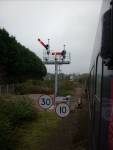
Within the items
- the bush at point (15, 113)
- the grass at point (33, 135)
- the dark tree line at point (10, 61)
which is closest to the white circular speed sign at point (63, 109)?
the grass at point (33, 135)

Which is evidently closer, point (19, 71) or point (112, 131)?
point (112, 131)

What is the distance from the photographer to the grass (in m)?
15.6

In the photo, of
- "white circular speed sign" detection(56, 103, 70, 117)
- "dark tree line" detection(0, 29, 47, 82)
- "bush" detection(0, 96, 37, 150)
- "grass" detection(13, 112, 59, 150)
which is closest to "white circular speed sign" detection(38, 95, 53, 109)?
"grass" detection(13, 112, 59, 150)

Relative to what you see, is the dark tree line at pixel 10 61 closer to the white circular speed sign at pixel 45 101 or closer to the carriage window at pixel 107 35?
the white circular speed sign at pixel 45 101

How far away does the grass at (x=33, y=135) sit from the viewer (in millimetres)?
15609

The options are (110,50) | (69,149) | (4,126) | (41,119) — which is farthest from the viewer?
(41,119)

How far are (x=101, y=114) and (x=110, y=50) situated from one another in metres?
1.53

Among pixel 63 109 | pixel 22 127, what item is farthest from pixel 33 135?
pixel 22 127

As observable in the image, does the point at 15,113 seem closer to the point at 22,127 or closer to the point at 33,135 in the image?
the point at 22,127

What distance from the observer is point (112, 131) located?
14.5ft

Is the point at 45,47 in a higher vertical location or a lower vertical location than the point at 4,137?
higher

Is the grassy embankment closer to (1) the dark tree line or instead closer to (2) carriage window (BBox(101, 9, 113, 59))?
(2) carriage window (BBox(101, 9, 113, 59))

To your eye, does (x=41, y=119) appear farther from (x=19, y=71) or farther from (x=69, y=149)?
(x=19, y=71)

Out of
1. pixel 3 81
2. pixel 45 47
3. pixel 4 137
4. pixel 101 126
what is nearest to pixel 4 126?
pixel 4 137
